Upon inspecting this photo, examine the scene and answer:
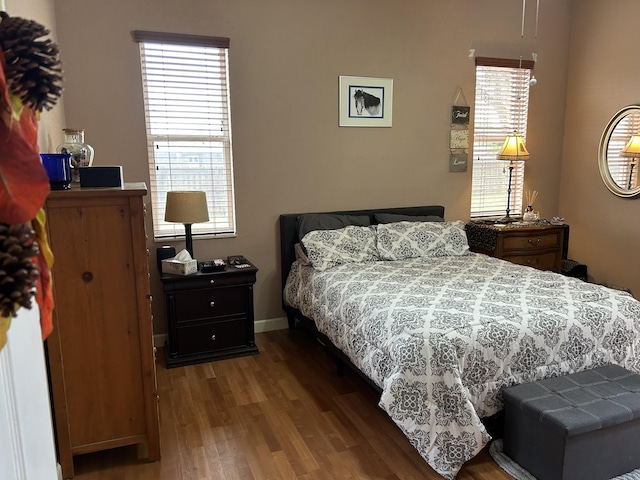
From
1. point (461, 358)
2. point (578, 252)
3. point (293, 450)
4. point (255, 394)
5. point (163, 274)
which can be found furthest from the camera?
point (578, 252)

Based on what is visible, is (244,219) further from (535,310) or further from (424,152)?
(535,310)

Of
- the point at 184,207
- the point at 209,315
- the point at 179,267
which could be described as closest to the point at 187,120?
the point at 184,207

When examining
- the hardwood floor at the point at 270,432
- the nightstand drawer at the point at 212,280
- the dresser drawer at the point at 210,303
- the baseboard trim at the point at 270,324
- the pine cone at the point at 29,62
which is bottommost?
the hardwood floor at the point at 270,432

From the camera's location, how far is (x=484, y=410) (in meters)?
2.20

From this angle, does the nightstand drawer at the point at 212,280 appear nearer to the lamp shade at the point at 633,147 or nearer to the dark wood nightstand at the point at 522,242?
the dark wood nightstand at the point at 522,242

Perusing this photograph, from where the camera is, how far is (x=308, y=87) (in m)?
3.85

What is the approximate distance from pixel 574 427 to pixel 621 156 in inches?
129

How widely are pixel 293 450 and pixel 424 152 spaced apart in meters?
2.94

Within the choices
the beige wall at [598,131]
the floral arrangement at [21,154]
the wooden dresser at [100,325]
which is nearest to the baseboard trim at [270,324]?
the wooden dresser at [100,325]

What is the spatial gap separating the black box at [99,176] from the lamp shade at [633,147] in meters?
4.05

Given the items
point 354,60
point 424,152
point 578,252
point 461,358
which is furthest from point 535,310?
point 578,252

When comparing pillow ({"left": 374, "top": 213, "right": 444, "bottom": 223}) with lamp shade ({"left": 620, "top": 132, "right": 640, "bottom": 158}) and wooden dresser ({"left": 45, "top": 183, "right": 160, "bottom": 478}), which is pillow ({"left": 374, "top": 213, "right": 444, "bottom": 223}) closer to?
lamp shade ({"left": 620, "top": 132, "right": 640, "bottom": 158})

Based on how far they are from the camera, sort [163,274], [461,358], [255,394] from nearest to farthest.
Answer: [461,358] → [255,394] → [163,274]

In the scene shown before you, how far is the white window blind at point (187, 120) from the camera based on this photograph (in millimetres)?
3461
